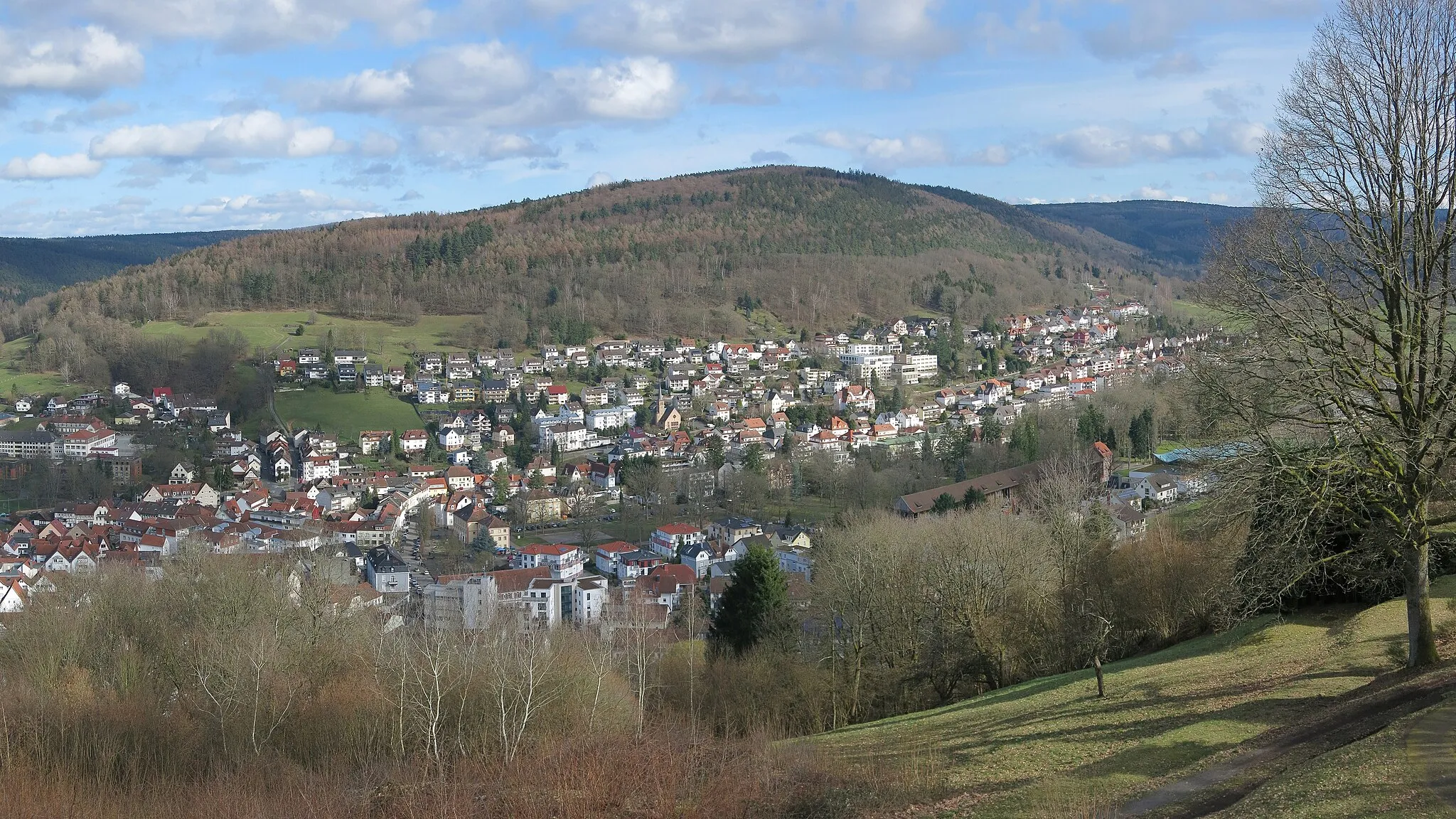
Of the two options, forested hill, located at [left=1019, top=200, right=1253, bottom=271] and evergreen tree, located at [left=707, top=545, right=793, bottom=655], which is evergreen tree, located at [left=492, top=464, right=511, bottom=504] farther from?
forested hill, located at [left=1019, top=200, right=1253, bottom=271]

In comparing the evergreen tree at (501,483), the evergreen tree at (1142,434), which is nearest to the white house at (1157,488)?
the evergreen tree at (1142,434)

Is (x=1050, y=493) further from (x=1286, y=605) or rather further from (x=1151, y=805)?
(x=1151, y=805)

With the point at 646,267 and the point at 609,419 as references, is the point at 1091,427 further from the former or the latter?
the point at 646,267

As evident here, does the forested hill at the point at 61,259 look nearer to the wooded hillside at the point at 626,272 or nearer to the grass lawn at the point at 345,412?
the wooded hillside at the point at 626,272

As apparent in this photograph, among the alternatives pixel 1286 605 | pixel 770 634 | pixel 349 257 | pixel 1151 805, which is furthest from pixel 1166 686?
pixel 349 257

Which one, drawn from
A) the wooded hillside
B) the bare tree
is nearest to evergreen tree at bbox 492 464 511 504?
the wooded hillside

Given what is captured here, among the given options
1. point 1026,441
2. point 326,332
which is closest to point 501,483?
point 1026,441
